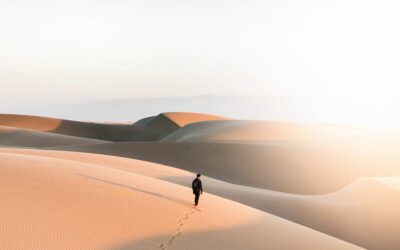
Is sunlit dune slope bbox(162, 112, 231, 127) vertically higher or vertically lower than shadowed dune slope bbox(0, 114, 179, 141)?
higher

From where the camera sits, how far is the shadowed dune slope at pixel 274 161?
28.0 metres

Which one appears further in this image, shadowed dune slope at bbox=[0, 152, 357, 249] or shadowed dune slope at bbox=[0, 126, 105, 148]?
shadowed dune slope at bbox=[0, 126, 105, 148]

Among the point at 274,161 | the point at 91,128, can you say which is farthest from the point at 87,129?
the point at 274,161

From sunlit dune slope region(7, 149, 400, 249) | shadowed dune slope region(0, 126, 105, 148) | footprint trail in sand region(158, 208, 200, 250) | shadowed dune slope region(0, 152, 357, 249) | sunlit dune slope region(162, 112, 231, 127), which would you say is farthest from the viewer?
sunlit dune slope region(162, 112, 231, 127)

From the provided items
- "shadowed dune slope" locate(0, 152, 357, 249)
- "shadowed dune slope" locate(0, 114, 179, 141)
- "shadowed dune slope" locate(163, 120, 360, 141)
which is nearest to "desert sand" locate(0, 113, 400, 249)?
"shadowed dune slope" locate(0, 152, 357, 249)

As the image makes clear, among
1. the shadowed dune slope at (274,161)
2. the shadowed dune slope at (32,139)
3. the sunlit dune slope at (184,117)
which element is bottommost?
the shadowed dune slope at (32,139)

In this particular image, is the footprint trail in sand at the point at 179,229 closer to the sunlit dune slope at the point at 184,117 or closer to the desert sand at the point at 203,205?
the desert sand at the point at 203,205

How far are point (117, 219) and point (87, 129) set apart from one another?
89.0 m

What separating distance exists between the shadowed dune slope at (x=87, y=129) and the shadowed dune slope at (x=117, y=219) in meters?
82.4

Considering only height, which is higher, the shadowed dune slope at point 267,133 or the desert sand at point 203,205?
the shadowed dune slope at point 267,133

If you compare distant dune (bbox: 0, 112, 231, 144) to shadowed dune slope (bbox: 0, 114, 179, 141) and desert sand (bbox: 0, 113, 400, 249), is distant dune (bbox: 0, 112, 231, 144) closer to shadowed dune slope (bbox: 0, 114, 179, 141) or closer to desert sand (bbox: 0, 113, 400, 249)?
shadowed dune slope (bbox: 0, 114, 179, 141)

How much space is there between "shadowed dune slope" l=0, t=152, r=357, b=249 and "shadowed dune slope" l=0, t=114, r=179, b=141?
82374 millimetres

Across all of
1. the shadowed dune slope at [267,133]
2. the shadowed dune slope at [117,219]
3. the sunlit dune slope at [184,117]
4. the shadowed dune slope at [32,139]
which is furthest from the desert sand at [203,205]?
the sunlit dune slope at [184,117]

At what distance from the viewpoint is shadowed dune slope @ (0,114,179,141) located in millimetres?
89500
